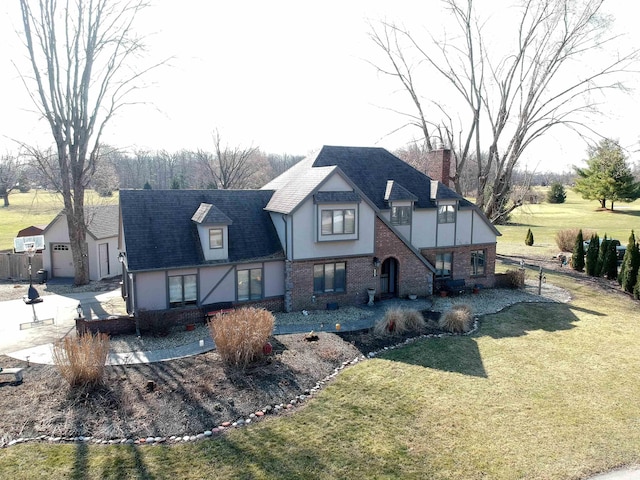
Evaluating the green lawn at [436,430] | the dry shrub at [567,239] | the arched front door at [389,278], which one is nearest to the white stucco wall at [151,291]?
the green lawn at [436,430]

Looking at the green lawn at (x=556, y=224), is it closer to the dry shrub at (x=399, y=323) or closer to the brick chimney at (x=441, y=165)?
the brick chimney at (x=441, y=165)

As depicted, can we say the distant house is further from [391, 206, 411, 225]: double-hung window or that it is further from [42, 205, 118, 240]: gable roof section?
[391, 206, 411, 225]: double-hung window

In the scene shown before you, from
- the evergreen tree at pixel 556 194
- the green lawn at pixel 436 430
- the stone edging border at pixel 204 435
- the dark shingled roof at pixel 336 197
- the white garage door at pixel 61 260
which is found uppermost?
the evergreen tree at pixel 556 194

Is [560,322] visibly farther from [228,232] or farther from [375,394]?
[228,232]

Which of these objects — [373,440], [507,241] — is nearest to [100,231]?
[373,440]

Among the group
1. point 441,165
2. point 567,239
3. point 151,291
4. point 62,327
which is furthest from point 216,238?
point 567,239

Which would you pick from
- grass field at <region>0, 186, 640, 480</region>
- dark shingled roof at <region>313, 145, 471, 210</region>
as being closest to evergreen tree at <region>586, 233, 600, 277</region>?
dark shingled roof at <region>313, 145, 471, 210</region>
